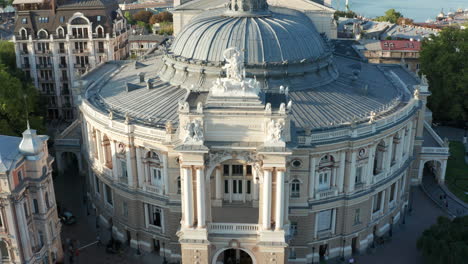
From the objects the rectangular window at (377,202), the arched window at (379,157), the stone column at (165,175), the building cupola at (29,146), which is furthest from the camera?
the rectangular window at (377,202)

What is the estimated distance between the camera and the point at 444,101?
339 feet

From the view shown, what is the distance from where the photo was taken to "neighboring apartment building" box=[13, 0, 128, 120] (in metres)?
106

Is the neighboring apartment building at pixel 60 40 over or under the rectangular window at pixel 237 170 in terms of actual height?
over

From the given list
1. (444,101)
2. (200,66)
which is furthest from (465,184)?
(200,66)

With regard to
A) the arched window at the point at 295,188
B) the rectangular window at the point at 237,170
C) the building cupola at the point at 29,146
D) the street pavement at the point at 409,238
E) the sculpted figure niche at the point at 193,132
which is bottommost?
the street pavement at the point at 409,238

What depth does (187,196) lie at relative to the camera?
1805 inches

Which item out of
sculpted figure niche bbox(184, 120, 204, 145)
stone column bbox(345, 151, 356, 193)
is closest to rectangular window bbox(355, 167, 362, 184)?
stone column bbox(345, 151, 356, 193)

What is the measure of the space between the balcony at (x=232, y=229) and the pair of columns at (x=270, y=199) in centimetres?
159

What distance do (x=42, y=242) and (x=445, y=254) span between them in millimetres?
43319

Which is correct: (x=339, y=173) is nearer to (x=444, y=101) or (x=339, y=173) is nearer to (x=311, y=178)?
(x=311, y=178)

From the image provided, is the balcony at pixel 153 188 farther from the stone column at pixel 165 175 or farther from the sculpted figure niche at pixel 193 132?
the sculpted figure niche at pixel 193 132

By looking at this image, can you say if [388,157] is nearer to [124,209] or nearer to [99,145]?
[124,209]

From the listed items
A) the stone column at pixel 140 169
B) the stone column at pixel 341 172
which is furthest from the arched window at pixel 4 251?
the stone column at pixel 341 172

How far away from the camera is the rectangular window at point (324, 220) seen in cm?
5959
